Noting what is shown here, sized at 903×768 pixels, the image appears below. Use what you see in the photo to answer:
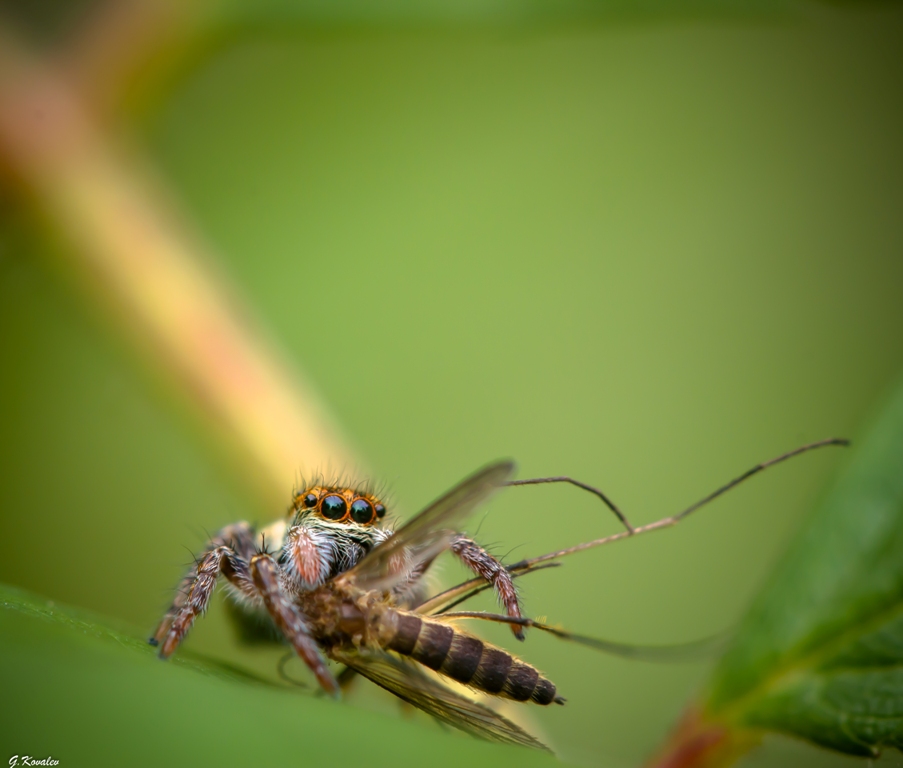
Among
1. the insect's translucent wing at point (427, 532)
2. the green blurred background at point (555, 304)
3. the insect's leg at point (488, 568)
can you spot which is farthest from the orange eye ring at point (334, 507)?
the green blurred background at point (555, 304)

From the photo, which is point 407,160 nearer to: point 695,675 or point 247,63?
point 247,63

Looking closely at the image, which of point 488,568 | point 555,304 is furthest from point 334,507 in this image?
point 555,304

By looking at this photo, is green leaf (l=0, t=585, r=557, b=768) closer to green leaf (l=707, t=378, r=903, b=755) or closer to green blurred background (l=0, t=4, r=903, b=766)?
green leaf (l=707, t=378, r=903, b=755)

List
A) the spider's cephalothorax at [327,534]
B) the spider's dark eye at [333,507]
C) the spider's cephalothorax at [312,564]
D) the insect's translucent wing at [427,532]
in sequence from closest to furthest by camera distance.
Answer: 1. the insect's translucent wing at [427,532]
2. the spider's cephalothorax at [312,564]
3. the spider's cephalothorax at [327,534]
4. the spider's dark eye at [333,507]

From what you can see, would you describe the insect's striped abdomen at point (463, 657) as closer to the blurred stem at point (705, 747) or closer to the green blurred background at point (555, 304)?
the blurred stem at point (705, 747)

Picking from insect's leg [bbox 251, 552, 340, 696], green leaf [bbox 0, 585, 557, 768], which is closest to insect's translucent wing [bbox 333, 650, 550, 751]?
insect's leg [bbox 251, 552, 340, 696]

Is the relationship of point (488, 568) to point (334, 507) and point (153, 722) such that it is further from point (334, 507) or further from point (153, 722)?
point (153, 722)
